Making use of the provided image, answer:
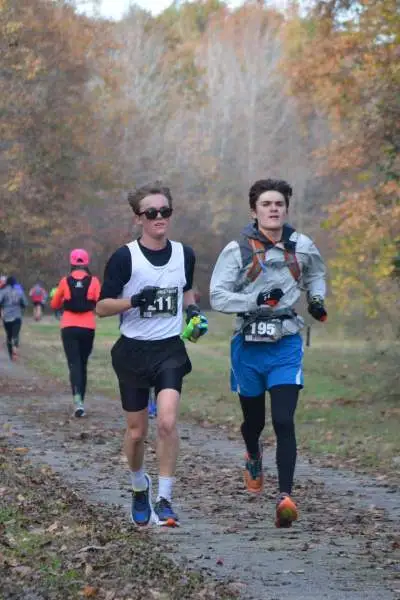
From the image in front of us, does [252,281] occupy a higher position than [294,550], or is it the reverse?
[252,281]

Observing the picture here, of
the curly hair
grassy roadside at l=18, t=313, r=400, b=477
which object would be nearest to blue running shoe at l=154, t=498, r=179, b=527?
the curly hair

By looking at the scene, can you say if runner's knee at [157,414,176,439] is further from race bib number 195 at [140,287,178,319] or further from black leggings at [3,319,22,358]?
black leggings at [3,319,22,358]

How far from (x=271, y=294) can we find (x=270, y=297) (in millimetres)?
20

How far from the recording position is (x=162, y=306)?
28.8 feet

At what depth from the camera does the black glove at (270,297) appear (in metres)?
9.15

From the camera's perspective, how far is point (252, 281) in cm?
926

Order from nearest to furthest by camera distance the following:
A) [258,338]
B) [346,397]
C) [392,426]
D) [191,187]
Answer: [258,338]
[392,426]
[346,397]
[191,187]

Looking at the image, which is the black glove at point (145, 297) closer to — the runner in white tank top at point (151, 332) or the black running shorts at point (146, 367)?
the runner in white tank top at point (151, 332)

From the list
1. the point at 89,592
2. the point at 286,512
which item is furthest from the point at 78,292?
the point at 89,592

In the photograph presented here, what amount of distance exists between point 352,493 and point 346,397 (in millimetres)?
11877

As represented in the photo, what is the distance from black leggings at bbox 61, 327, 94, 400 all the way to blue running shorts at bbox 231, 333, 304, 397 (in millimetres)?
8063

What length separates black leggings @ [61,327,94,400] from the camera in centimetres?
1744

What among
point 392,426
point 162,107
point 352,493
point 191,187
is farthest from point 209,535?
point 191,187

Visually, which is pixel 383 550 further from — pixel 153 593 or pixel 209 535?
pixel 153 593
